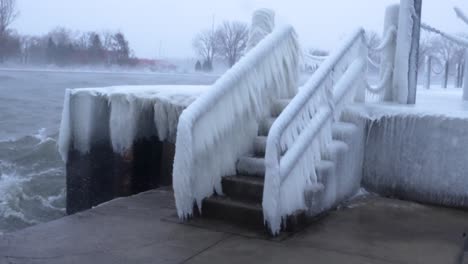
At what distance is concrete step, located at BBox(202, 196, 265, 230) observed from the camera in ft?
15.5

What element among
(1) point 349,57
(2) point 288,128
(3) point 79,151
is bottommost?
(3) point 79,151

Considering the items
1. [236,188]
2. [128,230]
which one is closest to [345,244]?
[236,188]

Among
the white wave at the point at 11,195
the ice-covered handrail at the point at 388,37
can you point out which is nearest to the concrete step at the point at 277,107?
the ice-covered handrail at the point at 388,37

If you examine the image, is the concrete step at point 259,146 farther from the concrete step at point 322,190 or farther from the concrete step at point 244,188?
the concrete step at point 322,190

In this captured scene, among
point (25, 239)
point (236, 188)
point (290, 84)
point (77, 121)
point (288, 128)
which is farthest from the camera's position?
point (77, 121)

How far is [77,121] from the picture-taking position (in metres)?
7.25

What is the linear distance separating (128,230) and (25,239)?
2.73 feet

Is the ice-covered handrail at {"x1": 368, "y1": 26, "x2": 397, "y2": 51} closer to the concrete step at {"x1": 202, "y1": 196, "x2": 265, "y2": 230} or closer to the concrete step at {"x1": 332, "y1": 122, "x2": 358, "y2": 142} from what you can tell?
the concrete step at {"x1": 332, "y1": 122, "x2": 358, "y2": 142}

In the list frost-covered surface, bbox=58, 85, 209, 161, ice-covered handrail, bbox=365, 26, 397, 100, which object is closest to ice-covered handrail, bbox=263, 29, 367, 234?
ice-covered handrail, bbox=365, 26, 397, 100

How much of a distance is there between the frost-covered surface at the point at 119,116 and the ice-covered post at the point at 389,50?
2.58 m

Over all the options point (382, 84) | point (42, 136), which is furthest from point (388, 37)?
point (42, 136)

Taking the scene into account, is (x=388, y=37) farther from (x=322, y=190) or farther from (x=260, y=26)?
(x=322, y=190)

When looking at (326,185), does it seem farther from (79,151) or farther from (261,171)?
(79,151)

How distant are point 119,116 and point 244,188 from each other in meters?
2.68
